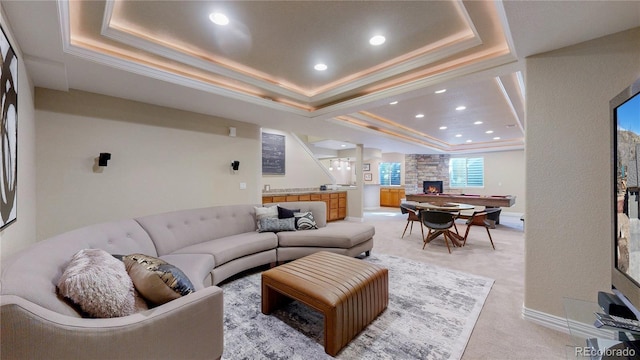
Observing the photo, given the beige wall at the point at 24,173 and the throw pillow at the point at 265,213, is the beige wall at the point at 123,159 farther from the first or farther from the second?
the throw pillow at the point at 265,213

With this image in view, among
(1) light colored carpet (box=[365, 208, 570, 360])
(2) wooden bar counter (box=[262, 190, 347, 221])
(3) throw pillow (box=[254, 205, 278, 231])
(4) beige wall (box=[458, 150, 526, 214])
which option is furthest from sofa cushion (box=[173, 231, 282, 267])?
(4) beige wall (box=[458, 150, 526, 214])

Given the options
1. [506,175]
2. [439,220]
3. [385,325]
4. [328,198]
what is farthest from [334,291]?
[506,175]

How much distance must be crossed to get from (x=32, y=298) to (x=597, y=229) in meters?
3.35

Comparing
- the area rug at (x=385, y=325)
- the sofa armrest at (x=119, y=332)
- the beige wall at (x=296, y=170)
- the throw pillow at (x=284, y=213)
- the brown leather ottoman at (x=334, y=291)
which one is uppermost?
the beige wall at (x=296, y=170)

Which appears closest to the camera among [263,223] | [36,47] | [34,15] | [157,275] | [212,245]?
[157,275]

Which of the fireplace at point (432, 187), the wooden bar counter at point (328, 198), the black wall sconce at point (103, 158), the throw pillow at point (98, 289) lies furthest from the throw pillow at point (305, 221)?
the fireplace at point (432, 187)

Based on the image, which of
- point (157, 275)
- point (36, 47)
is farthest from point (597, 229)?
point (36, 47)

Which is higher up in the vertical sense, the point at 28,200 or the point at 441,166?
the point at 441,166

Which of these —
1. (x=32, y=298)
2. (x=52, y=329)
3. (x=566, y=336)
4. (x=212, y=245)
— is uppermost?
(x=32, y=298)

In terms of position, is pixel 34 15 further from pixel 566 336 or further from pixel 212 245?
pixel 566 336

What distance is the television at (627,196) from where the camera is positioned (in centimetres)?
101

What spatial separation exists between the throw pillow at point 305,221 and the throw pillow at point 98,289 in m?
2.43

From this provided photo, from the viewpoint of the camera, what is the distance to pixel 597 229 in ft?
6.00

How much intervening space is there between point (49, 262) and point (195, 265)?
3.35 feet
